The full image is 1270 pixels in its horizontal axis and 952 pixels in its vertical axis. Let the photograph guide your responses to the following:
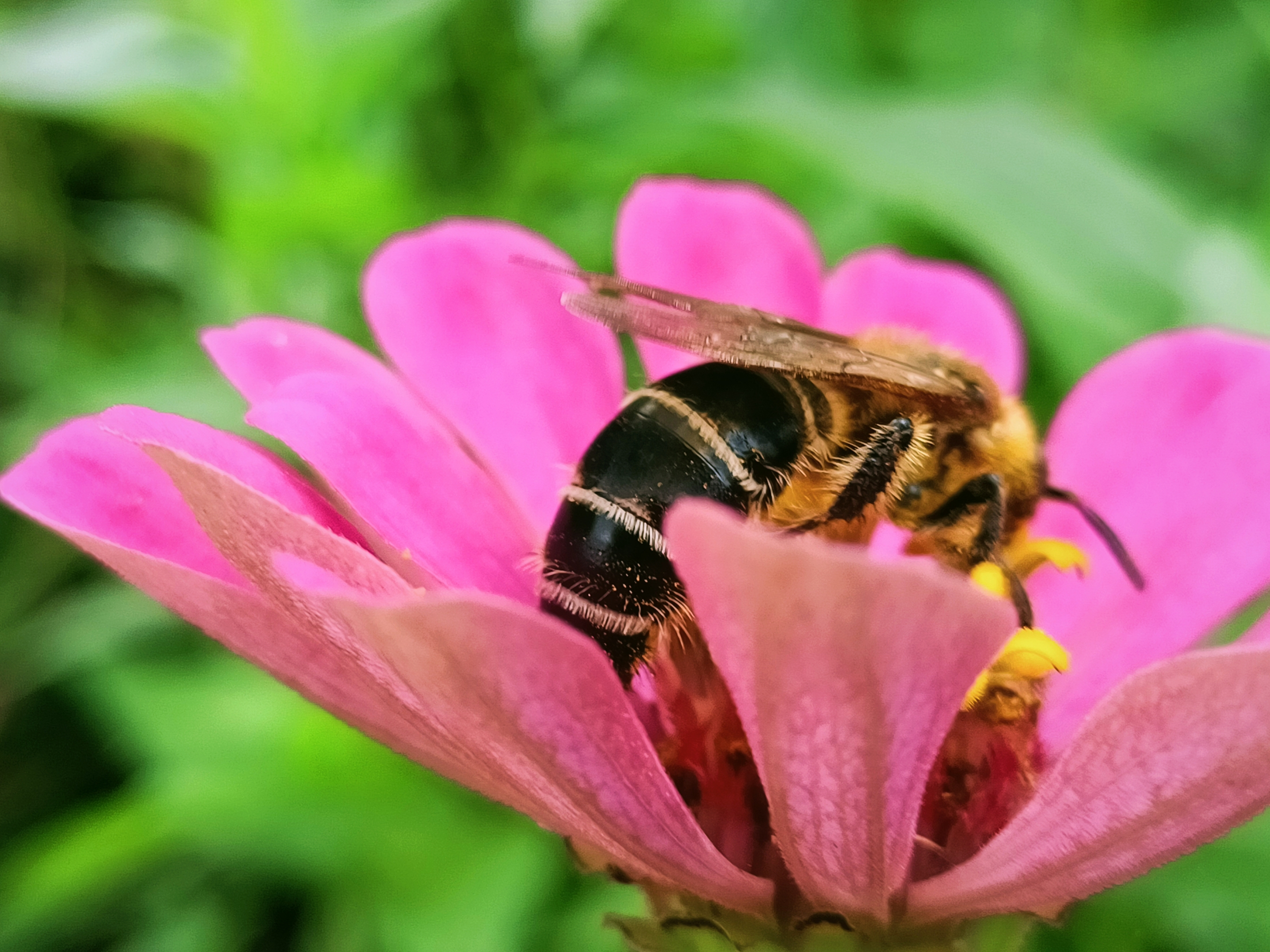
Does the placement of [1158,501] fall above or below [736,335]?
below

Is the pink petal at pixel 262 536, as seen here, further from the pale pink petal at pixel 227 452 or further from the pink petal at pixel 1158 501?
the pink petal at pixel 1158 501

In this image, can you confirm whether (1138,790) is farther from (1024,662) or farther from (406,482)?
(406,482)

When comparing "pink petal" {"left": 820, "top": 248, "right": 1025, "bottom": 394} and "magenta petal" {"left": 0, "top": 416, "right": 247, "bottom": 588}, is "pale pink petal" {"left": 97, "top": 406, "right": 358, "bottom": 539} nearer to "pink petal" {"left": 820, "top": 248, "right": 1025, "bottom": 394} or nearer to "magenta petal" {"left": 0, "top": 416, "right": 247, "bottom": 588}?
"magenta petal" {"left": 0, "top": 416, "right": 247, "bottom": 588}

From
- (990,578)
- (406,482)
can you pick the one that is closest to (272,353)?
(406,482)

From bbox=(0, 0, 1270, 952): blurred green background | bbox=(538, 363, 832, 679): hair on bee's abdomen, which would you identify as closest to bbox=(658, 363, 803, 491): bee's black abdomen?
bbox=(538, 363, 832, 679): hair on bee's abdomen

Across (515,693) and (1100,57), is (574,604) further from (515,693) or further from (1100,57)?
(1100,57)

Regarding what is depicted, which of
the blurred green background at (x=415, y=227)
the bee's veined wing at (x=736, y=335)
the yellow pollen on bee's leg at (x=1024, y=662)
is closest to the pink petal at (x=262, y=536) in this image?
the bee's veined wing at (x=736, y=335)
